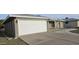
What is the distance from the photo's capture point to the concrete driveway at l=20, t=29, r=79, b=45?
257 inches

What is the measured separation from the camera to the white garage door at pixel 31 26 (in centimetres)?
697

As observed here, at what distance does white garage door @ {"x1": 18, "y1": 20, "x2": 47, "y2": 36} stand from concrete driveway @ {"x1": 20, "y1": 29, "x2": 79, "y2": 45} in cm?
35

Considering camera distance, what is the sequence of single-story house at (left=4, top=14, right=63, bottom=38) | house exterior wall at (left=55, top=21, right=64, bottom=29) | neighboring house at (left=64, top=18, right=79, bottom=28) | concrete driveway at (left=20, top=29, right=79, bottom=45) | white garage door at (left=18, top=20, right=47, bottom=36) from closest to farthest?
neighboring house at (left=64, top=18, right=79, bottom=28) < house exterior wall at (left=55, top=21, right=64, bottom=29) < concrete driveway at (left=20, top=29, right=79, bottom=45) < single-story house at (left=4, top=14, right=63, bottom=38) < white garage door at (left=18, top=20, right=47, bottom=36)

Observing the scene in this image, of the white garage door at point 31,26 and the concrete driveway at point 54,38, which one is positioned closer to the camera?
the concrete driveway at point 54,38

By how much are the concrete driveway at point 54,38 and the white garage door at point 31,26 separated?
0.35 metres

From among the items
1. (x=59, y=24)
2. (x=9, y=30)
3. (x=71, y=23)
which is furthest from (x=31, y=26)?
(x=71, y=23)

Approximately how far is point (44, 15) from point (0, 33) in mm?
2909

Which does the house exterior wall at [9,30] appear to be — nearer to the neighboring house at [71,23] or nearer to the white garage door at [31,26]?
the white garage door at [31,26]

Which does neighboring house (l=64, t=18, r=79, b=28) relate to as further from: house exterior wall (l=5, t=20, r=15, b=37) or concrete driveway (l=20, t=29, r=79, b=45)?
house exterior wall (l=5, t=20, r=15, b=37)

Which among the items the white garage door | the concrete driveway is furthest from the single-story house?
the concrete driveway

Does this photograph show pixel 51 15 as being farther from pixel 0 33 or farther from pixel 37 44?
pixel 0 33

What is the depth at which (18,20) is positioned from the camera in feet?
24.1

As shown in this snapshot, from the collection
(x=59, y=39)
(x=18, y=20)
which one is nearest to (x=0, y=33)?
(x=18, y=20)

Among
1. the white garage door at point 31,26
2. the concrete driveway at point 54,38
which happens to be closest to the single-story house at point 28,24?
the white garage door at point 31,26
